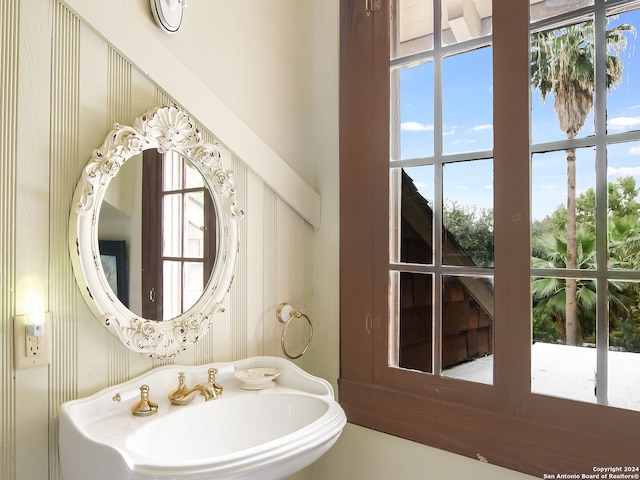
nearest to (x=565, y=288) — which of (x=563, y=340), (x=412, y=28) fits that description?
(x=563, y=340)

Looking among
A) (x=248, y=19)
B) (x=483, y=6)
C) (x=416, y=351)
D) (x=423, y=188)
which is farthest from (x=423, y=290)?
(x=248, y=19)

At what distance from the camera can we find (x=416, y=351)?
157 centimetres

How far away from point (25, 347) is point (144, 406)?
1.09ft

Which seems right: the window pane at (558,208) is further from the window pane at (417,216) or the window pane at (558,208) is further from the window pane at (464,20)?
the window pane at (464,20)

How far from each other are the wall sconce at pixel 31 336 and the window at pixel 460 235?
3.15 ft

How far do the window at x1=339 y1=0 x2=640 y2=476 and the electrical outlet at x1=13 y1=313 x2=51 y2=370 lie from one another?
963 mm

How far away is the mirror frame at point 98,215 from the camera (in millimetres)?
1168

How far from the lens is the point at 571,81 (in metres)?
1.28

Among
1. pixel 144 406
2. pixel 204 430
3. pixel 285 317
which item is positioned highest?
pixel 285 317

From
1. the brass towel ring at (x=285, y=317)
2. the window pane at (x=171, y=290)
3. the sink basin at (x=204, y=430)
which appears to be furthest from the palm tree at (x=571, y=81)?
the window pane at (x=171, y=290)

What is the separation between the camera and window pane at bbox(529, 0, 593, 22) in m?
1.27

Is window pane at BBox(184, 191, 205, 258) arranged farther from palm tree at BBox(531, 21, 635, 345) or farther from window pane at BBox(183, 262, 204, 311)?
palm tree at BBox(531, 21, 635, 345)

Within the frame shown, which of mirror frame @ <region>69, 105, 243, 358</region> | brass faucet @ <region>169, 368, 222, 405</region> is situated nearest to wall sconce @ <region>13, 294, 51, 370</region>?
mirror frame @ <region>69, 105, 243, 358</region>

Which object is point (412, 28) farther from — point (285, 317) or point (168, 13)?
point (285, 317)
